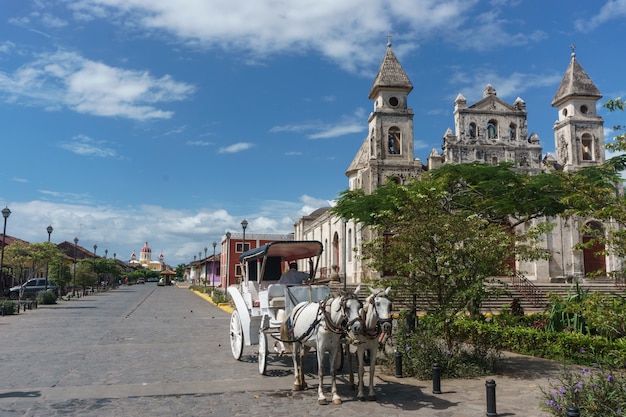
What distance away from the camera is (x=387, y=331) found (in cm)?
775

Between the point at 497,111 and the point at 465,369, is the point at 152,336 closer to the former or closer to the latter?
the point at 465,369

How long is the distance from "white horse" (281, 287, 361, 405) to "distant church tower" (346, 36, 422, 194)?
94.7 feet

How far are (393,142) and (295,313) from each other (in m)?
31.0

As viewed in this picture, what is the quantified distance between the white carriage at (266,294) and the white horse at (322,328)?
69 cm

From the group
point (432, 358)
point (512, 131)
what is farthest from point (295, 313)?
point (512, 131)

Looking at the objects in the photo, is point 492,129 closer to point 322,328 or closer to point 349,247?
point 349,247

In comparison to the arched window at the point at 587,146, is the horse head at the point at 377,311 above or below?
Answer: below

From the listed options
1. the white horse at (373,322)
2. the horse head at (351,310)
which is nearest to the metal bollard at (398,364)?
the white horse at (373,322)

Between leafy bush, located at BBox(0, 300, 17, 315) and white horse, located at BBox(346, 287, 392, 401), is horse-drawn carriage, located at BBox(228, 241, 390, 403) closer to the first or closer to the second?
white horse, located at BBox(346, 287, 392, 401)

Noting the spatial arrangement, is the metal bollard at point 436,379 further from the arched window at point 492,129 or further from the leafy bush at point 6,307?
the arched window at point 492,129

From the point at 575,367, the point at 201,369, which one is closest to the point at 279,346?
the point at 201,369

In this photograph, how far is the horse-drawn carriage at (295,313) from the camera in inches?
320

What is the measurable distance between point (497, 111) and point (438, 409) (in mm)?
36108

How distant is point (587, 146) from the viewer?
1634 inches
